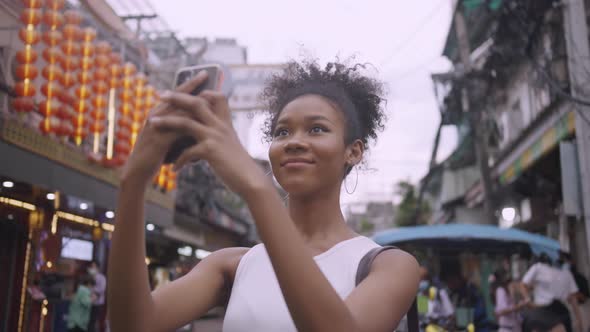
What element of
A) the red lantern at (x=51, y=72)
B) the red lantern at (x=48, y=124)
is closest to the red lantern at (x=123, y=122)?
the red lantern at (x=48, y=124)

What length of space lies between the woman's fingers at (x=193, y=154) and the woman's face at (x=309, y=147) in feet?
1.63

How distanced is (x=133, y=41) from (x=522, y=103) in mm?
10149

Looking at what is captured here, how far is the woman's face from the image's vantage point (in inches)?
59.4

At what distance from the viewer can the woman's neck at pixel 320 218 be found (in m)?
1.64

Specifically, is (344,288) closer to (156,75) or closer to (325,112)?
(325,112)

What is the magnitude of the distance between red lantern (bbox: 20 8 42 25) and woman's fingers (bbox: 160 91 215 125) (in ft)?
24.7

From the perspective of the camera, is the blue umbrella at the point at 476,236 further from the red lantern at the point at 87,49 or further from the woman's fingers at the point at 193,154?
the woman's fingers at the point at 193,154

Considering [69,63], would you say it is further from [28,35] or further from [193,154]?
[193,154]

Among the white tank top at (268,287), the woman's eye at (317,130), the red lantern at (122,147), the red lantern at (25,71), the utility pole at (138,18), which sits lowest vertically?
the white tank top at (268,287)

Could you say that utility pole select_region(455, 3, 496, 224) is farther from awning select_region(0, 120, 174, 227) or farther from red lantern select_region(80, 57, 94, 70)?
red lantern select_region(80, 57, 94, 70)

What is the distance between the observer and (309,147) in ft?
4.92

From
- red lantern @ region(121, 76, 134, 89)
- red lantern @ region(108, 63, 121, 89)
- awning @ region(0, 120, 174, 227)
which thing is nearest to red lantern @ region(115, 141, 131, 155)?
awning @ region(0, 120, 174, 227)

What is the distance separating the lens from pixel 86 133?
9.19 m

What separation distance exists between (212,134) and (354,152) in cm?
79
